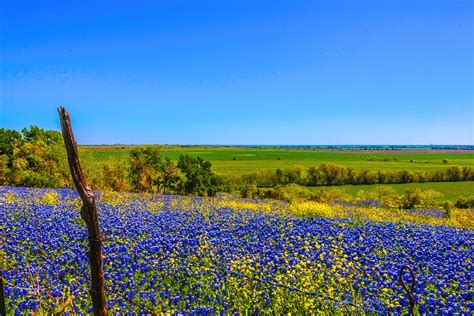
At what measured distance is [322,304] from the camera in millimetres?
5352

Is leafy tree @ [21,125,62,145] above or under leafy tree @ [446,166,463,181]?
above

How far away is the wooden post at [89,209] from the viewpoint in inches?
106

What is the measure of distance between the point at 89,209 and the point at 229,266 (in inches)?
178

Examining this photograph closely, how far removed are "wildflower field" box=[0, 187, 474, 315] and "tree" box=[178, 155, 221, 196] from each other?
21.9 m

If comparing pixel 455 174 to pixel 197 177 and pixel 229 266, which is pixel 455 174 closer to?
pixel 197 177

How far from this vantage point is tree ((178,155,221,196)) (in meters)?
33.8

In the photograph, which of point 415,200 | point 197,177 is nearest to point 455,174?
point 415,200

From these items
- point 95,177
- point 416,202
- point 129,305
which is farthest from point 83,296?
point 416,202

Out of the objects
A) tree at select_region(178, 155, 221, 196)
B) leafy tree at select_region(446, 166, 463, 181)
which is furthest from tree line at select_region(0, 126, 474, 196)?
leafy tree at select_region(446, 166, 463, 181)

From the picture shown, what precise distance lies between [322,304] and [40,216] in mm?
8609

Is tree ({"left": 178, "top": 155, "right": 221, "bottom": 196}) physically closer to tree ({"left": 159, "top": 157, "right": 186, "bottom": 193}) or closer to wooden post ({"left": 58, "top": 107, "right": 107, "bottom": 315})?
tree ({"left": 159, "top": 157, "right": 186, "bottom": 193})

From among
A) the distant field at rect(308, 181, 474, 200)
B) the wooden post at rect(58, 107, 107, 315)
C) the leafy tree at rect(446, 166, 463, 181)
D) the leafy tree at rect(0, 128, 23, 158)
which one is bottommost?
the distant field at rect(308, 181, 474, 200)

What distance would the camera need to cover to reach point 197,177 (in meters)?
33.7

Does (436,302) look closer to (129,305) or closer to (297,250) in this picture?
(297,250)
